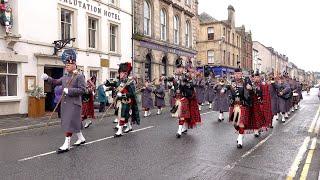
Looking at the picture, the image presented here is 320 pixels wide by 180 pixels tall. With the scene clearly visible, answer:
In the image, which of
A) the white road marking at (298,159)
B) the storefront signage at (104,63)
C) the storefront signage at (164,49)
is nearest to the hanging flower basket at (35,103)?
the storefront signage at (104,63)

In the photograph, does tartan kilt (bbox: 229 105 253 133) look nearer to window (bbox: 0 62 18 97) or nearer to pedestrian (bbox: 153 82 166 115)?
pedestrian (bbox: 153 82 166 115)

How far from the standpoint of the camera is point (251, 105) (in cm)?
1069

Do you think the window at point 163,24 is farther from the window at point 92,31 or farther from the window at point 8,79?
the window at point 8,79

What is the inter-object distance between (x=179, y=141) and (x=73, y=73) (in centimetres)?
329

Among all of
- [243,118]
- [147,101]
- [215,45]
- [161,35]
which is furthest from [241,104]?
[215,45]

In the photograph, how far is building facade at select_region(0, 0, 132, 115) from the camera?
18.5 meters

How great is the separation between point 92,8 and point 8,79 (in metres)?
7.78

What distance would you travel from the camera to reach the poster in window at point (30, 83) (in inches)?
748

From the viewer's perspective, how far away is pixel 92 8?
962 inches

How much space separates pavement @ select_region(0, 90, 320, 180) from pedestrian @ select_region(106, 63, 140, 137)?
1.58 feet

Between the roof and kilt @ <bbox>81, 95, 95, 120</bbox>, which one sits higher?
the roof

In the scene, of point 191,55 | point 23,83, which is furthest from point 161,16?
point 23,83

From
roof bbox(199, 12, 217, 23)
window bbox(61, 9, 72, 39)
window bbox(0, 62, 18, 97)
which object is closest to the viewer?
window bbox(0, 62, 18, 97)

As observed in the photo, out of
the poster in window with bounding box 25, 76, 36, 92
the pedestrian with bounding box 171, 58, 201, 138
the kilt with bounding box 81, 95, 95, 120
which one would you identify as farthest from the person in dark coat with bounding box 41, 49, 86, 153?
the poster in window with bounding box 25, 76, 36, 92
